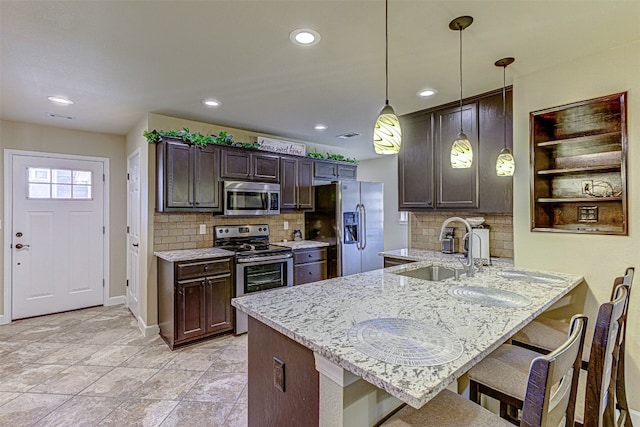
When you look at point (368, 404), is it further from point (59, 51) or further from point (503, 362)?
point (59, 51)

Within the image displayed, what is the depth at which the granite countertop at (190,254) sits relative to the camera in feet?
10.6

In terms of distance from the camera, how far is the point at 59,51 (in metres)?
2.19

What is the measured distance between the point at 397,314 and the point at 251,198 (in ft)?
9.82

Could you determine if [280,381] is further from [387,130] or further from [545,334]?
[545,334]

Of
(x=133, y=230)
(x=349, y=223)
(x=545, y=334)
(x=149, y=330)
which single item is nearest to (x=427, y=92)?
(x=349, y=223)

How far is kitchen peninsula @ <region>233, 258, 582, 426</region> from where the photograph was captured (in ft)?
3.19

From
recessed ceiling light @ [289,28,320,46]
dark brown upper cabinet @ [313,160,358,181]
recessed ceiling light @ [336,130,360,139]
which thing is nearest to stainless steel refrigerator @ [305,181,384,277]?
dark brown upper cabinet @ [313,160,358,181]

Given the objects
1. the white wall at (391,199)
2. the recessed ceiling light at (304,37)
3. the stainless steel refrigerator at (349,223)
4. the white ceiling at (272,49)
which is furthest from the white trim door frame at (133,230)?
the white wall at (391,199)

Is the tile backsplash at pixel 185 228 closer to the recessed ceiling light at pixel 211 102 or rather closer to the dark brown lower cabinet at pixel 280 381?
the recessed ceiling light at pixel 211 102

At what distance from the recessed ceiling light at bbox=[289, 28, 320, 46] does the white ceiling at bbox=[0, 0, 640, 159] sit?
5cm

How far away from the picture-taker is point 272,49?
2.19 meters

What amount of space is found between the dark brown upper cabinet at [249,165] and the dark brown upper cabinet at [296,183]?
0.44ft

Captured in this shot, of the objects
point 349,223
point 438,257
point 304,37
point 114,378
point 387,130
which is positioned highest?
point 304,37

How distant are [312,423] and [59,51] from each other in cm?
279
